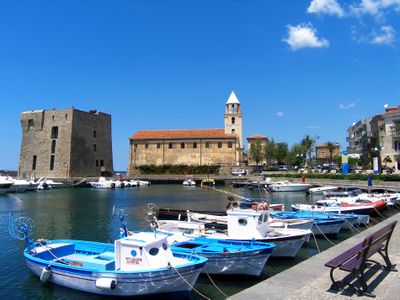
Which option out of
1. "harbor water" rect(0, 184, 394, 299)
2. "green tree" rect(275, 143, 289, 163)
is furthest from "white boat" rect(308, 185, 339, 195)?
"green tree" rect(275, 143, 289, 163)

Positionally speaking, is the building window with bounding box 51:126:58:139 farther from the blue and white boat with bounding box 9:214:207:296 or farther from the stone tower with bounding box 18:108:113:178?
the blue and white boat with bounding box 9:214:207:296

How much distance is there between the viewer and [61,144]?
72625 millimetres

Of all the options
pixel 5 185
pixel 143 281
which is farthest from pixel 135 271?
pixel 5 185

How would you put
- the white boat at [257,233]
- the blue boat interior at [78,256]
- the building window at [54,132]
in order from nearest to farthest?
the blue boat interior at [78,256] < the white boat at [257,233] < the building window at [54,132]

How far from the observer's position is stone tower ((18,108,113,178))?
237ft

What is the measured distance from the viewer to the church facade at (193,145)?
82.4m

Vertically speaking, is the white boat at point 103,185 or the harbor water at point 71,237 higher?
the white boat at point 103,185

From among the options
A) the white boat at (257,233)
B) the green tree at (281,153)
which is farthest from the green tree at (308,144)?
the white boat at (257,233)

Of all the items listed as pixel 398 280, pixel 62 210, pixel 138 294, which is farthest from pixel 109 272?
pixel 62 210

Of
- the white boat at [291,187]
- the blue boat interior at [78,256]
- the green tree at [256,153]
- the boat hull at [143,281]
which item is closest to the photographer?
the boat hull at [143,281]

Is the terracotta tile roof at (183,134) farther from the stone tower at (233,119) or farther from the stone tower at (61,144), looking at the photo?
the stone tower at (61,144)

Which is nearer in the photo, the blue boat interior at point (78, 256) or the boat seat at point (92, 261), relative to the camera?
the boat seat at point (92, 261)

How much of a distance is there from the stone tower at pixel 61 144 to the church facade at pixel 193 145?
9.60m

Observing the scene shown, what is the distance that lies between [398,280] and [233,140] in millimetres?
74146
